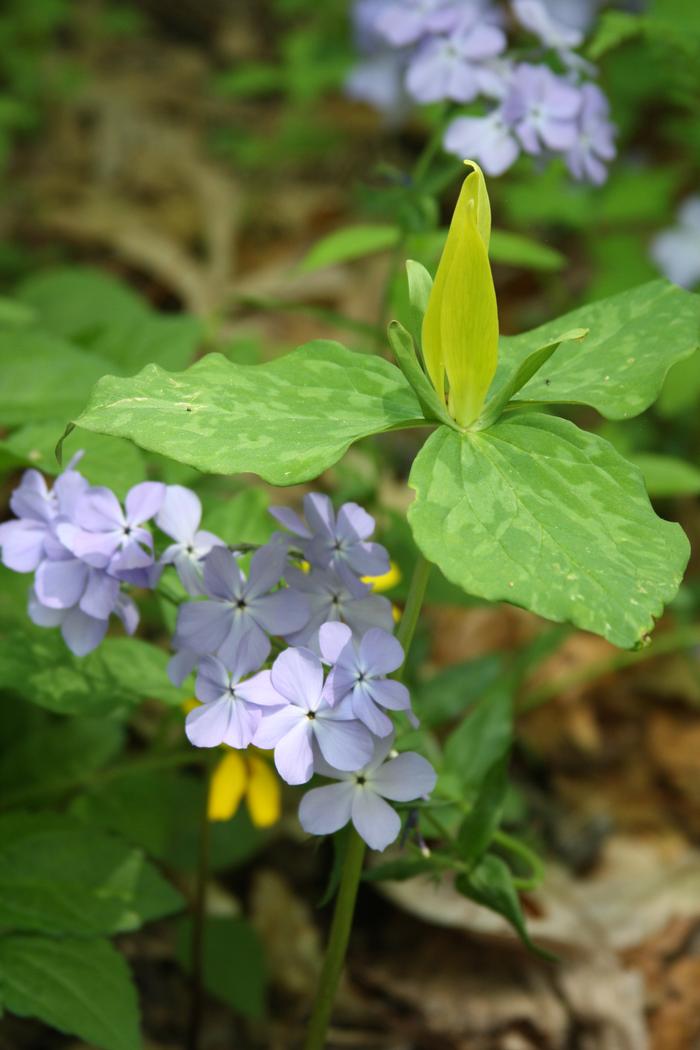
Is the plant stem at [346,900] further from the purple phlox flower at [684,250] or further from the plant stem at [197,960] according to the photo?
the purple phlox flower at [684,250]

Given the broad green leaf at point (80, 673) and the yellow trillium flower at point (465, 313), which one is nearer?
the yellow trillium flower at point (465, 313)

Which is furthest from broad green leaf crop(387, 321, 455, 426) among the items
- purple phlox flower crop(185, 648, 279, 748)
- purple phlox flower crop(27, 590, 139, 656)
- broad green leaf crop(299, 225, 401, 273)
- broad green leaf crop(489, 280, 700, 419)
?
broad green leaf crop(299, 225, 401, 273)

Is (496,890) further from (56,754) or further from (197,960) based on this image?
(56,754)

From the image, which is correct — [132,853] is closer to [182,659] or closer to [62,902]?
[62,902]

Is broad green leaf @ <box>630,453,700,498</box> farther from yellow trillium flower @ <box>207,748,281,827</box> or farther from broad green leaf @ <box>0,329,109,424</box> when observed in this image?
broad green leaf @ <box>0,329,109,424</box>

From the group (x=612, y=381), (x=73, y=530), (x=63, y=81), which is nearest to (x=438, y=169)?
(x=612, y=381)

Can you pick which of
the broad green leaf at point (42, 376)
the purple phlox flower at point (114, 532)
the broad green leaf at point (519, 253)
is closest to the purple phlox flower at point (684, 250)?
the broad green leaf at point (519, 253)
